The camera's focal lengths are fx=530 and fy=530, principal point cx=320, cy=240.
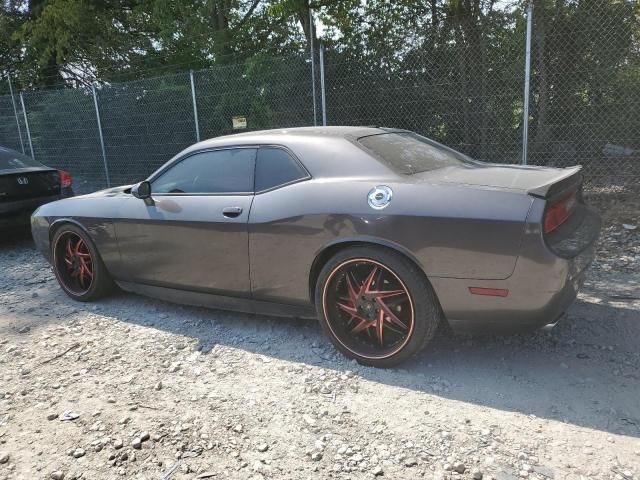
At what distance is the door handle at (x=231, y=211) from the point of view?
360 cm

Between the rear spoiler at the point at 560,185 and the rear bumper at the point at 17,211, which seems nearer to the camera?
the rear spoiler at the point at 560,185

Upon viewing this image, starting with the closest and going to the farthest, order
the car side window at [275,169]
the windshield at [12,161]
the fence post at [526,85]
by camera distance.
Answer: the car side window at [275,169] < the fence post at [526,85] < the windshield at [12,161]

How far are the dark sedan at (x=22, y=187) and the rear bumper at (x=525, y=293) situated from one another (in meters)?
5.76

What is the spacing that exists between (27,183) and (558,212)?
20.8 ft

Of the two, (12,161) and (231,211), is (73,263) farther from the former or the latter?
(12,161)

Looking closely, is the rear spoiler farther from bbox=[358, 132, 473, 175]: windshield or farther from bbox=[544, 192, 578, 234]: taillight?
bbox=[358, 132, 473, 175]: windshield

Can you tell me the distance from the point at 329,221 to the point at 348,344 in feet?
2.57

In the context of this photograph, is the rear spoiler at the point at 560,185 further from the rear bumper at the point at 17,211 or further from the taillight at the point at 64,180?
the taillight at the point at 64,180

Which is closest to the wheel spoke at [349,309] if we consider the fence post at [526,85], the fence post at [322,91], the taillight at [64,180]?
the fence post at [526,85]

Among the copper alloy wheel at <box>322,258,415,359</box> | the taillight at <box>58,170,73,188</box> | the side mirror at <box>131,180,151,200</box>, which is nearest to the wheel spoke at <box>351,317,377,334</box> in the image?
the copper alloy wheel at <box>322,258,415,359</box>

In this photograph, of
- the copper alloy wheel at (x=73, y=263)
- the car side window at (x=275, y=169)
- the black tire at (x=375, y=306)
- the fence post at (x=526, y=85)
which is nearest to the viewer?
the black tire at (x=375, y=306)

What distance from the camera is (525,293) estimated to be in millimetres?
2740

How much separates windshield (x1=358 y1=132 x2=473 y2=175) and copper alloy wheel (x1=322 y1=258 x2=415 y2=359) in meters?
0.67

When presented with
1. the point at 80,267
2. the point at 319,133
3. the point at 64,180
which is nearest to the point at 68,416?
the point at 80,267
